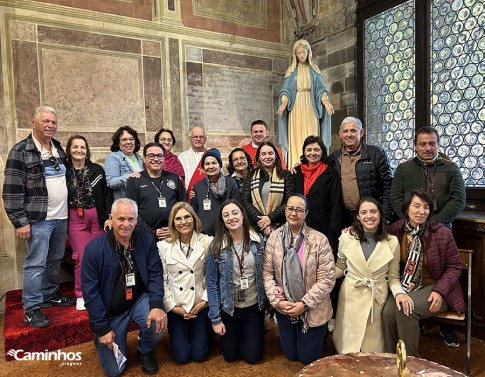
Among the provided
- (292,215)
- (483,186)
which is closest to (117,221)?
(292,215)

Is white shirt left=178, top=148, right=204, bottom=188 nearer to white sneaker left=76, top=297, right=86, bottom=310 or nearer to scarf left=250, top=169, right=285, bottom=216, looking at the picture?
scarf left=250, top=169, right=285, bottom=216

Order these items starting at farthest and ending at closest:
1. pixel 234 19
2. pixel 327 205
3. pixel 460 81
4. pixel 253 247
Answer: pixel 234 19 → pixel 460 81 → pixel 327 205 → pixel 253 247

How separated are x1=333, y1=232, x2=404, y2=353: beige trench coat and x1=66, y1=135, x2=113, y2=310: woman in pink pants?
2.14 meters

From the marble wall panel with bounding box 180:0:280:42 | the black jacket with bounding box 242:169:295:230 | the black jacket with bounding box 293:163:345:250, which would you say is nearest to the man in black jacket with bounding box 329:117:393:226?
the black jacket with bounding box 293:163:345:250

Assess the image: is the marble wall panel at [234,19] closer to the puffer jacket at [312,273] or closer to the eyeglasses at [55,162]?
the eyeglasses at [55,162]

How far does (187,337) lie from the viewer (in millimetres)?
3064

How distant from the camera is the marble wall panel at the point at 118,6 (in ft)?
15.7

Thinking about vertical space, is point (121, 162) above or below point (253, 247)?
above

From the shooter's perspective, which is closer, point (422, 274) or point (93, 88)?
point (422, 274)

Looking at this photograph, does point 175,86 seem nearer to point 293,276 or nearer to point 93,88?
point 93,88

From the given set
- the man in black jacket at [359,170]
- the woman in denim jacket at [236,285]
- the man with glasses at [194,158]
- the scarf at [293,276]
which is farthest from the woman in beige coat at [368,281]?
the man with glasses at [194,158]

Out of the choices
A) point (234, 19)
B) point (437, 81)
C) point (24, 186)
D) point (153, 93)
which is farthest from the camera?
point (234, 19)

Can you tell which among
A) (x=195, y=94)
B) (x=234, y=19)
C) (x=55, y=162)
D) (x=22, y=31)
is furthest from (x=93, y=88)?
(x=234, y=19)

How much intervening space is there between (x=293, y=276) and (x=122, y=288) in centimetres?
122
